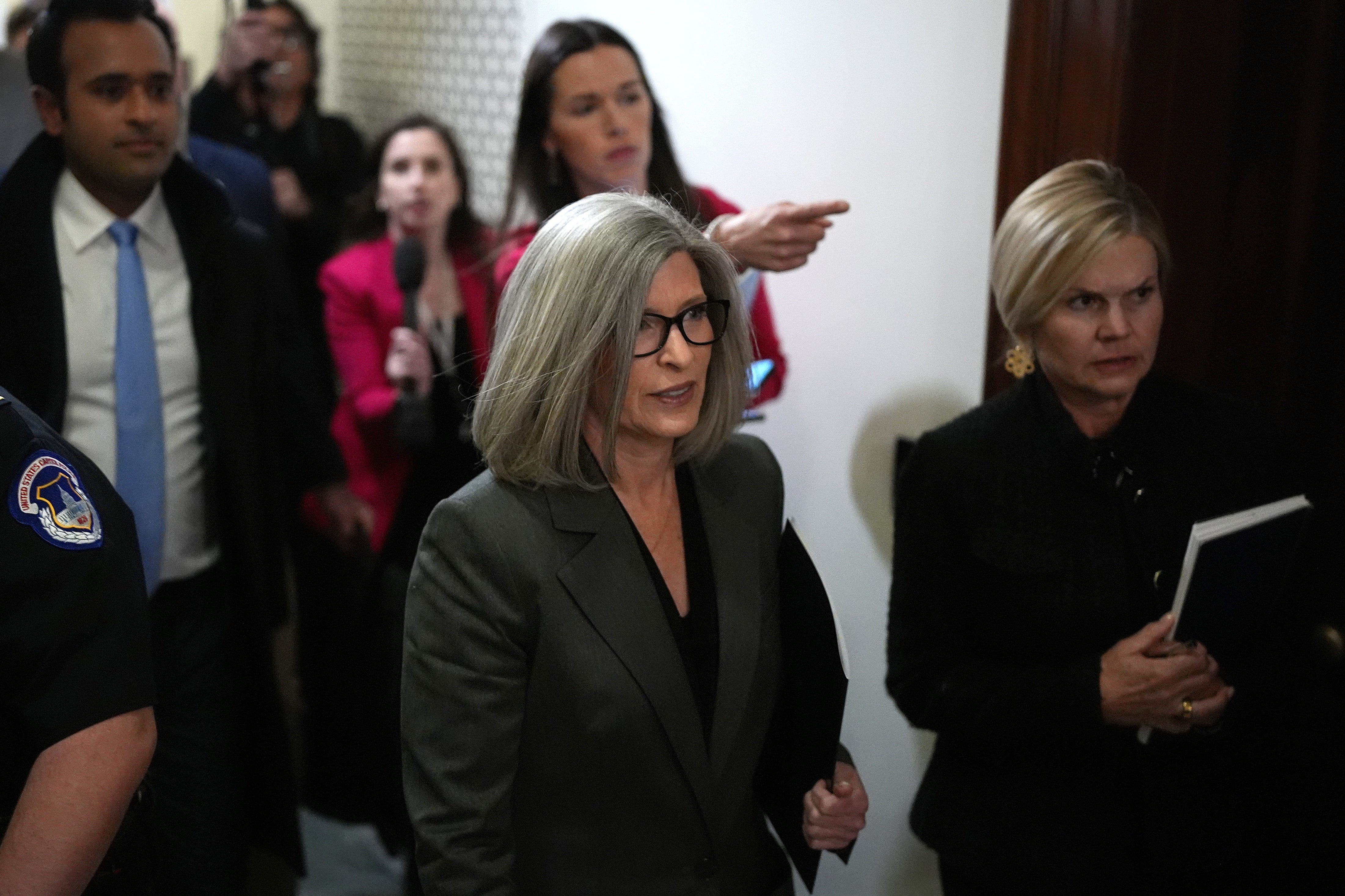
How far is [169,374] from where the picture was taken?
7.09 ft

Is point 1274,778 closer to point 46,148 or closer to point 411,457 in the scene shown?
point 411,457

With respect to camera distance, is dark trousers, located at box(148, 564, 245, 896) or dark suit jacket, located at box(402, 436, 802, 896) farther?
dark trousers, located at box(148, 564, 245, 896)

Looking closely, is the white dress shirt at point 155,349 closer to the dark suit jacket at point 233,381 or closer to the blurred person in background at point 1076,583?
the dark suit jacket at point 233,381

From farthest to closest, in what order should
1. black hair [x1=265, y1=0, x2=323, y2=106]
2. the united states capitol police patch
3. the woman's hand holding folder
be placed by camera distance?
black hair [x1=265, y1=0, x2=323, y2=106]
the woman's hand holding folder
the united states capitol police patch

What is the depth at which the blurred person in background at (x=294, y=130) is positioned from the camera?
3.59m

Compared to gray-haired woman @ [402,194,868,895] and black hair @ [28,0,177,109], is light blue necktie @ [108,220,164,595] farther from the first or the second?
gray-haired woman @ [402,194,868,895]

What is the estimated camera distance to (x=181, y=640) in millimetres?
2223

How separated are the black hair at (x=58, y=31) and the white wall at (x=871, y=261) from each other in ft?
3.72

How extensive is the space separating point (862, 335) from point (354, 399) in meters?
1.26

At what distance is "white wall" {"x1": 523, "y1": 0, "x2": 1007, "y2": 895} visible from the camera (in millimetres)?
2137

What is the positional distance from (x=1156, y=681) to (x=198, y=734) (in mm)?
1524

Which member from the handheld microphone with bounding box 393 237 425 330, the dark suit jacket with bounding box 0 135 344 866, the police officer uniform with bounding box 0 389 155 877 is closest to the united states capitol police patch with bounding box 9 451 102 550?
the police officer uniform with bounding box 0 389 155 877

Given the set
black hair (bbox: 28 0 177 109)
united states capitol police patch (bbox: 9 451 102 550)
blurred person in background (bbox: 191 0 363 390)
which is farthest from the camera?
blurred person in background (bbox: 191 0 363 390)

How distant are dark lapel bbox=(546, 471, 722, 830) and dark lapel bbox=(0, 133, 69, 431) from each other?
0.96 meters
